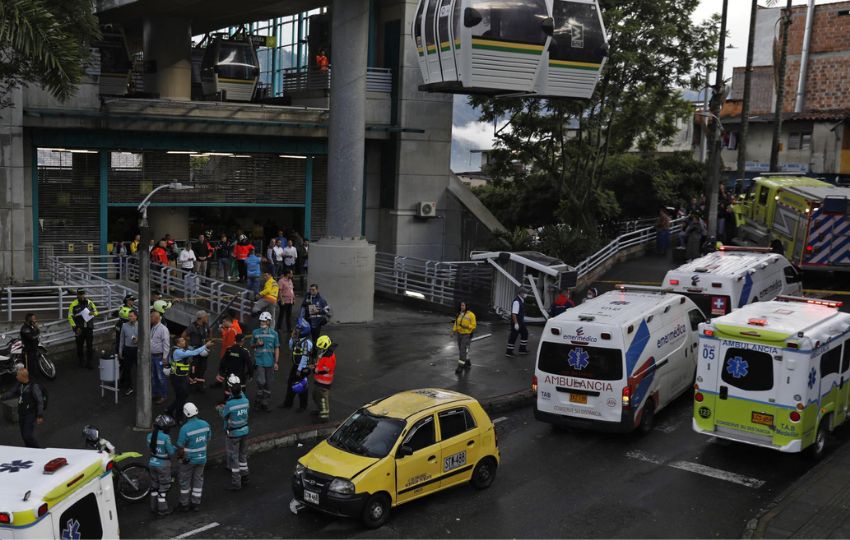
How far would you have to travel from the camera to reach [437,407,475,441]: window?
1279 centimetres

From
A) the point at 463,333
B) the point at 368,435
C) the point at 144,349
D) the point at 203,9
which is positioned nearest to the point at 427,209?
the point at 203,9

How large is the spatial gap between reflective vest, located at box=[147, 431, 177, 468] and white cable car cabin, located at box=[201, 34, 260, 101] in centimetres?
2472

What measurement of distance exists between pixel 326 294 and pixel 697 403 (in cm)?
1318

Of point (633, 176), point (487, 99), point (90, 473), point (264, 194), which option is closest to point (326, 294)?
point (264, 194)

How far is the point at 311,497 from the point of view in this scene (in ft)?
38.6

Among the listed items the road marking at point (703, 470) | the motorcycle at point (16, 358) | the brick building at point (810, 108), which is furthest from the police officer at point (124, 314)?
the brick building at point (810, 108)

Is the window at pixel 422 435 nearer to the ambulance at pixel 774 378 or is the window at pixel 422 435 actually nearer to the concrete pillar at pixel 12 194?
the ambulance at pixel 774 378

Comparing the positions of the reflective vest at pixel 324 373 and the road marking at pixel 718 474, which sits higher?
the reflective vest at pixel 324 373

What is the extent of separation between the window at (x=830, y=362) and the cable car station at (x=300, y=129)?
434 inches

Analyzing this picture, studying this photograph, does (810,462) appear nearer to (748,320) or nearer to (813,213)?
(748,320)

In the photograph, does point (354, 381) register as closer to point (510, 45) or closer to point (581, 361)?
point (581, 361)

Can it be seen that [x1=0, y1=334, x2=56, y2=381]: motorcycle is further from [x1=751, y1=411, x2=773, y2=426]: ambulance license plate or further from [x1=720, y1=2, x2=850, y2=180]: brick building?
[x1=720, y1=2, x2=850, y2=180]: brick building

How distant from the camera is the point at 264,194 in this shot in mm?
33688

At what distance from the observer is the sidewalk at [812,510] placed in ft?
37.4
